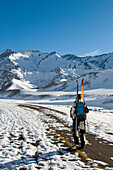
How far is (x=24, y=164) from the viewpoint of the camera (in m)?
4.70

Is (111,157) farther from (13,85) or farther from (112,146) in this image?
(13,85)

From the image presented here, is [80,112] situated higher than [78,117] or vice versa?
[80,112]

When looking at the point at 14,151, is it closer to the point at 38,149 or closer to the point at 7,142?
the point at 38,149

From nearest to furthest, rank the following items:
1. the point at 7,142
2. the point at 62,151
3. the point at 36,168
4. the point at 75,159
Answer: the point at 36,168
the point at 75,159
the point at 62,151
the point at 7,142

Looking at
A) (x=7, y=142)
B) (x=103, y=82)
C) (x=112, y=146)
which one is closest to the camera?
(x=112, y=146)

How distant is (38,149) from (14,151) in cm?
103

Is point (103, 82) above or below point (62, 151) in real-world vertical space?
above

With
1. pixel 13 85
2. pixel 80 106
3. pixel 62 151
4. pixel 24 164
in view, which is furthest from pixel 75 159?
pixel 13 85

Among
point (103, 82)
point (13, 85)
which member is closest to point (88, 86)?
point (103, 82)

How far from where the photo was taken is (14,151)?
587 centimetres

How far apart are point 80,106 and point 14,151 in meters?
3.57

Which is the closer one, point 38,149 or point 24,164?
point 24,164

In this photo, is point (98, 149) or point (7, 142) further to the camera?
point (7, 142)

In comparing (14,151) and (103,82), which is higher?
(103,82)
